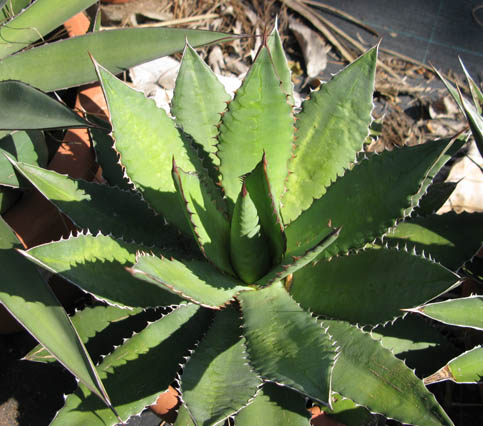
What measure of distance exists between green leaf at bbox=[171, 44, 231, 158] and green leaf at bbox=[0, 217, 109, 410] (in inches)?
18.5

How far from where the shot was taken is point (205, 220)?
100cm

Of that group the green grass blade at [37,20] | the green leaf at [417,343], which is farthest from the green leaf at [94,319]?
the green grass blade at [37,20]

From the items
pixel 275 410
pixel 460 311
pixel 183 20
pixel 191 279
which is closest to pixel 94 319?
pixel 191 279

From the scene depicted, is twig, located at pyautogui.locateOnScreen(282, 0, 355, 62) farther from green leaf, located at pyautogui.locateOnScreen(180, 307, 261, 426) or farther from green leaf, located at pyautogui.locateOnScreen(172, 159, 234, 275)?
green leaf, located at pyautogui.locateOnScreen(180, 307, 261, 426)

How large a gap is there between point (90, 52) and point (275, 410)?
0.98m

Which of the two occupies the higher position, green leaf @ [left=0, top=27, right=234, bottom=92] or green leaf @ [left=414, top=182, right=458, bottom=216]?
green leaf @ [left=0, top=27, right=234, bottom=92]

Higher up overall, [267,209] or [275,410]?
[267,209]

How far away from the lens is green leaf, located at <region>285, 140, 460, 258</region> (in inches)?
35.1

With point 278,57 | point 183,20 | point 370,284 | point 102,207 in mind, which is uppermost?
point 183,20

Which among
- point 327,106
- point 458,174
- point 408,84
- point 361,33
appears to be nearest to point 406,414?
point 327,106

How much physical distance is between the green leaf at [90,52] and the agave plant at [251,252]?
0.21 meters

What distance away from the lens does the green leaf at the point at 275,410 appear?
99 cm

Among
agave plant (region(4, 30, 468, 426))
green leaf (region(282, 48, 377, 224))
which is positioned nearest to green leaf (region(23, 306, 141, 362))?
agave plant (region(4, 30, 468, 426))

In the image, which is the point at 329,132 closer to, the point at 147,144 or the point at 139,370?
the point at 147,144
